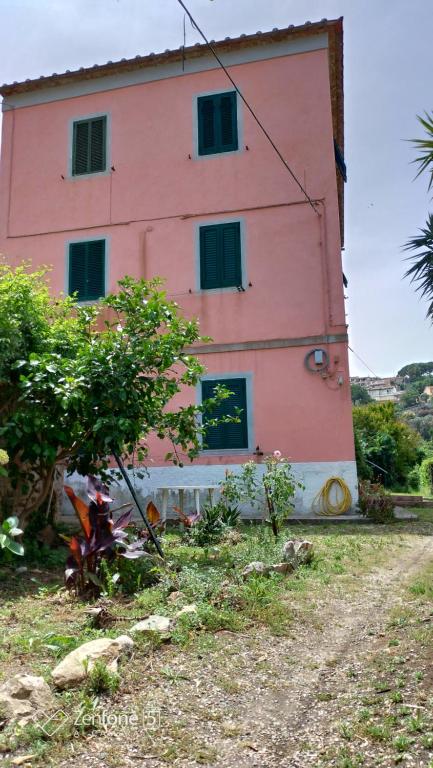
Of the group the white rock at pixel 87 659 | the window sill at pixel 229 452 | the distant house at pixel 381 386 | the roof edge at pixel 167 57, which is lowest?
the white rock at pixel 87 659

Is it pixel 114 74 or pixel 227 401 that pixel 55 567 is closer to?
pixel 227 401

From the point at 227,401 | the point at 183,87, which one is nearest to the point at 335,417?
the point at 227,401

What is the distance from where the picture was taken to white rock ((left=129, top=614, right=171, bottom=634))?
3969 millimetres

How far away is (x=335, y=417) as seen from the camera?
36.2ft

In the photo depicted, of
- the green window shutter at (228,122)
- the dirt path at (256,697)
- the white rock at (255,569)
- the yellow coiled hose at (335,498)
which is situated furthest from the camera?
the green window shutter at (228,122)

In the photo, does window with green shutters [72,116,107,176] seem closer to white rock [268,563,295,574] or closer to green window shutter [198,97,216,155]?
green window shutter [198,97,216,155]

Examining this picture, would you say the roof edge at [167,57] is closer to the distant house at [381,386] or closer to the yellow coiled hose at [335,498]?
the yellow coiled hose at [335,498]

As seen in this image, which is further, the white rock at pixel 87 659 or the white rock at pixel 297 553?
the white rock at pixel 297 553

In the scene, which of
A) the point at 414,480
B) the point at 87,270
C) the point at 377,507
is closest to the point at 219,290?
the point at 87,270

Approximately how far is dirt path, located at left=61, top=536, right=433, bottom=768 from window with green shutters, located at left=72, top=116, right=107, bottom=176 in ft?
37.7

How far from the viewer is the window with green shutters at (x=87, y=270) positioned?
12758mm

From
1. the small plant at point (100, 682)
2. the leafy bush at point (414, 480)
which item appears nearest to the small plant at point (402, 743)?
the small plant at point (100, 682)

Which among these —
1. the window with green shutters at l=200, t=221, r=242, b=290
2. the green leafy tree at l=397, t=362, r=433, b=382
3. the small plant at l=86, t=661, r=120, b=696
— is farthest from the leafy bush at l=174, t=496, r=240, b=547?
the green leafy tree at l=397, t=362, r=433, b=382

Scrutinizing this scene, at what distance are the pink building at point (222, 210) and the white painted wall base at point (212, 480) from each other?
41 mm
